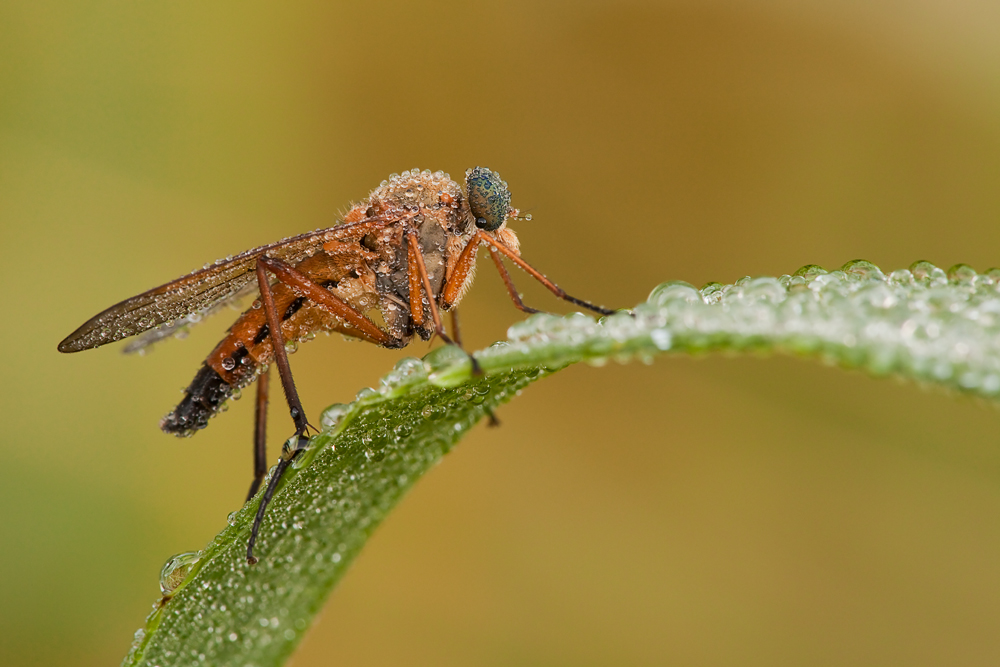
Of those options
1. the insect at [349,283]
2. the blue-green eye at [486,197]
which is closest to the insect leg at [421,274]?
the insect at [349,283]

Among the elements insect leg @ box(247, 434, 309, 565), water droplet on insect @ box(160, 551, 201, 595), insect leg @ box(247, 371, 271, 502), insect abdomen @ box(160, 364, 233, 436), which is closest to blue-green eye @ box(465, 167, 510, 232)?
insect leg @ box(247, 371, 271, 502)

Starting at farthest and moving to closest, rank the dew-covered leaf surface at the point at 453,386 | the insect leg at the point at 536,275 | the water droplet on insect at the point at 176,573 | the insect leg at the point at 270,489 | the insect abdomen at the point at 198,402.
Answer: the insect abdomen at the point at 198,402 → the insect leg at the point at 536,275 → the water droplet on insect at the point at 176,573 → the insect leg at the point at 270,489 → the dew-covered leaf surface at the point at 453,386

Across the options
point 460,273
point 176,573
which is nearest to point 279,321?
point 460,273

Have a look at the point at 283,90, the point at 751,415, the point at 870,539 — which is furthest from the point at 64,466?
the point at 870,539

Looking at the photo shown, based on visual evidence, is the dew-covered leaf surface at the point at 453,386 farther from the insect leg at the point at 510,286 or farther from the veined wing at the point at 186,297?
the insect leg at the point at 510,286

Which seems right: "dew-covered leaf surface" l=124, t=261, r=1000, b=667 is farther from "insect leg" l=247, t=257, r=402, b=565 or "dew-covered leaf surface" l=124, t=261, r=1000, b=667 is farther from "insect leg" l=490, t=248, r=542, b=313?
"insect leg" l=490, t=248, r=542, b=313

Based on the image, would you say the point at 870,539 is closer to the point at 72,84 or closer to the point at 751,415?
the point at 751,415
